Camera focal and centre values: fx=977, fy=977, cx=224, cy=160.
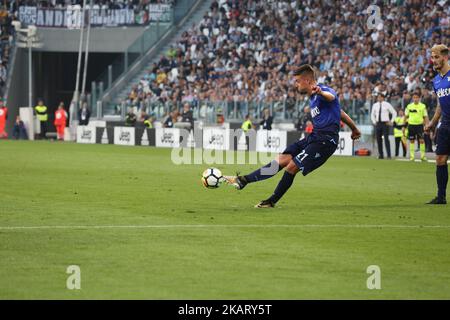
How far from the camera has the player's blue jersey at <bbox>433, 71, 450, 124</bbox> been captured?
15602mm

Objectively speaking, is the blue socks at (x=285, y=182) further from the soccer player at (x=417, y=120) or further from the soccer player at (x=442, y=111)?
the soccer player at (x=417, y=120)

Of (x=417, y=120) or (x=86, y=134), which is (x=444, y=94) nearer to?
(x=417, y=120)

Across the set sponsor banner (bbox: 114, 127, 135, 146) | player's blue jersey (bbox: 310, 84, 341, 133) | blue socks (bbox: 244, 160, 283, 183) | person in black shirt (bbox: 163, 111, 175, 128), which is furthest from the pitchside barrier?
blue socks (bbox: 244, 160, 283, 183)

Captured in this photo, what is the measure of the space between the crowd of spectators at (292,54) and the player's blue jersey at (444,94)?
1731 cm

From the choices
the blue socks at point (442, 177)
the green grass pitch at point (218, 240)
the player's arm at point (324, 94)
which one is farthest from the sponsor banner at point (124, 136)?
the player's arm at point (324, 94)

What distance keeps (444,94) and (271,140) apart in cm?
2150

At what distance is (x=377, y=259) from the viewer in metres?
10.1

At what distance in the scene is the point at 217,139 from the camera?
3894cm

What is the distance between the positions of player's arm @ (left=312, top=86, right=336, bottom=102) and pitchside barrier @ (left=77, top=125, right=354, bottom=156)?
20914 mm

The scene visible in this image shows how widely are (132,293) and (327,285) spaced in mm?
1727

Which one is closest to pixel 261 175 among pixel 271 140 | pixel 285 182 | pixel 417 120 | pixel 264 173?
pixel 264 173

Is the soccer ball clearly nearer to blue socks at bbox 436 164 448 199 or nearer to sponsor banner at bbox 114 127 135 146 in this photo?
blue socks at bbox 436 164 448 199
